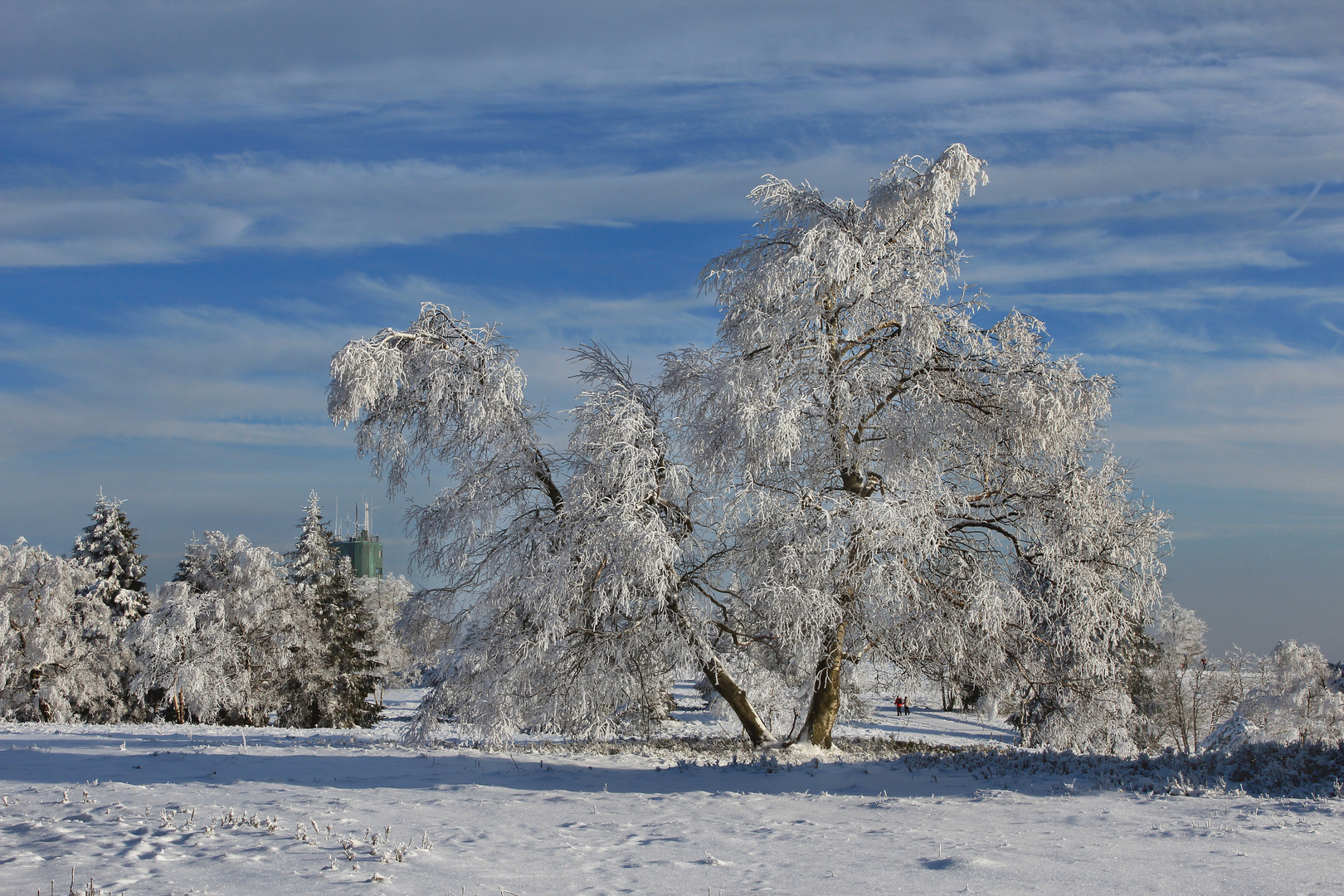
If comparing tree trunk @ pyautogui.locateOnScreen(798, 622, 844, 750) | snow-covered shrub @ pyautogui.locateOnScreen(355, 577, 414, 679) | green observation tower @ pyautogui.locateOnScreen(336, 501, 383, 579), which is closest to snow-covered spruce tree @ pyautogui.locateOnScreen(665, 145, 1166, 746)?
tree trunk @ pyautogui.locateOnScreen(798, 622, 844, 750)

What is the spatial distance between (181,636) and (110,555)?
653 centimetres

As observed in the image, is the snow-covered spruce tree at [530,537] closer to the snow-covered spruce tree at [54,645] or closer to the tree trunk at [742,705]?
the tree trunk at [742,705]

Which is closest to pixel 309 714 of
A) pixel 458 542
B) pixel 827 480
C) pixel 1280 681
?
pixel 458 542

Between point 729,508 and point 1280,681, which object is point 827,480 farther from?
point 1280,681

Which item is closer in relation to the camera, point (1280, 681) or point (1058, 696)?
point (1058, 696)

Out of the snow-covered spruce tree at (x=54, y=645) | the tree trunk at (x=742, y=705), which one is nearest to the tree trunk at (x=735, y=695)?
the tree trunk at (x=742, y=705)

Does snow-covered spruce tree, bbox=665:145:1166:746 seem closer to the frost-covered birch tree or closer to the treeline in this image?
the frost-covered birch tree

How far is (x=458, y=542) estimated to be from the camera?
14422 millimetres

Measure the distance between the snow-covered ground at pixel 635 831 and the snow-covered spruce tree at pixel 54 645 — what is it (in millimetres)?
27639

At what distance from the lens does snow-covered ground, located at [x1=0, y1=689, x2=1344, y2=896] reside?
276 inches

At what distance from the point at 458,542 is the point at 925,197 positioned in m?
9.51

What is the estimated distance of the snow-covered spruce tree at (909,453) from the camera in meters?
13.1

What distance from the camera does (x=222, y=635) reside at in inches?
1457

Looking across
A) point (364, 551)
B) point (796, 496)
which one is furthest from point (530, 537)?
point (364, 551)
